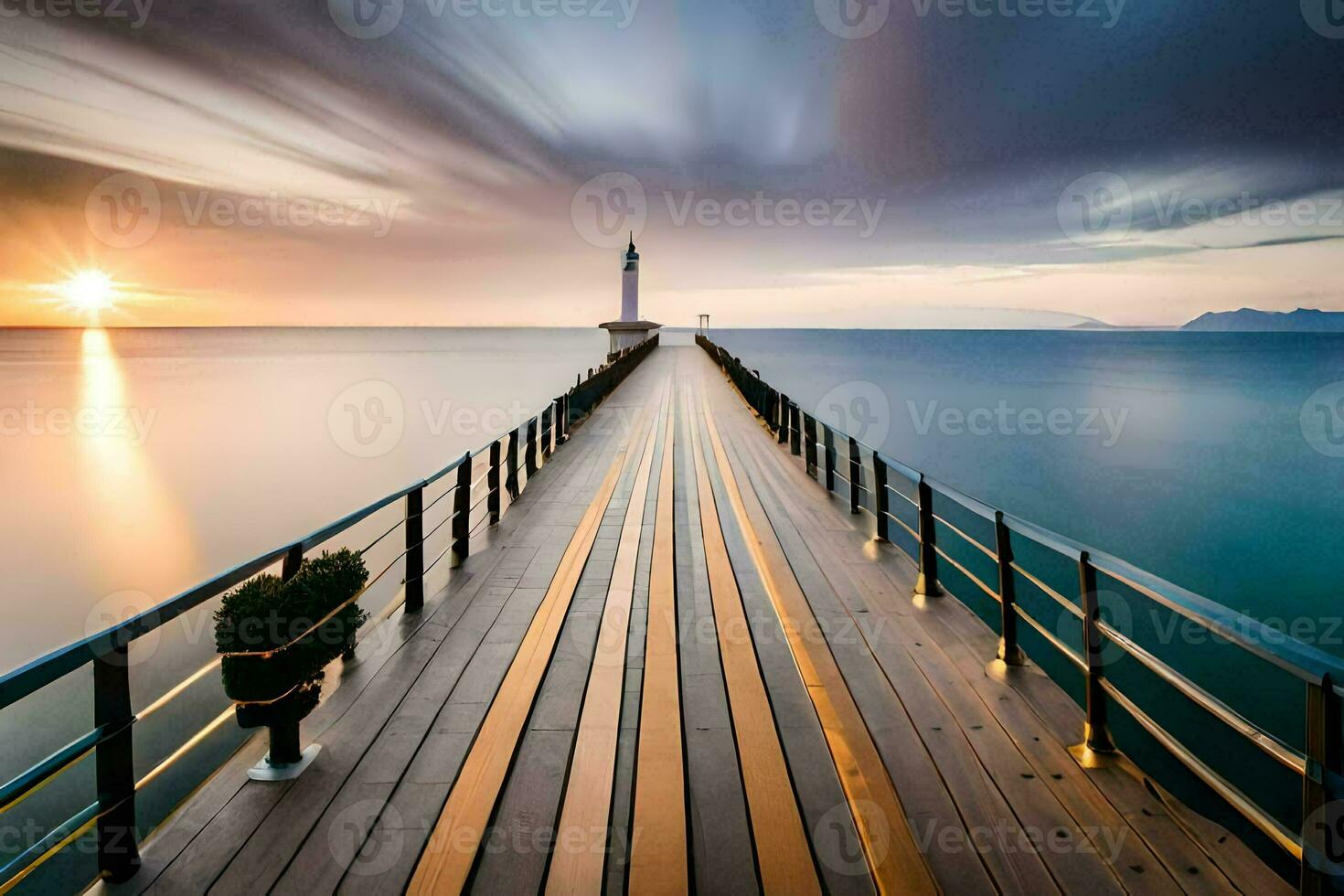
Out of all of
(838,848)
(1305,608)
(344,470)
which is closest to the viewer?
(838,848)

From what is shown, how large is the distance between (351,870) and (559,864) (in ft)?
2.59

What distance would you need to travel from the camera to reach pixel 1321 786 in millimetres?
2049

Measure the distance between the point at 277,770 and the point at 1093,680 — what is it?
3840 mm

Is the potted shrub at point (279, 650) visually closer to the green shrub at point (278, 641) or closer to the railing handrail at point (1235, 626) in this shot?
the green shrub at point (278, 641)

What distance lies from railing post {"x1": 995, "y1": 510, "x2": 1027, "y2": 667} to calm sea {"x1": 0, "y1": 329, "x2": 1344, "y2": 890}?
8.72 meters

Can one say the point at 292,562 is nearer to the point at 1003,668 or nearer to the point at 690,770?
the point at 690,770

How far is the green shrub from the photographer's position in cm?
293

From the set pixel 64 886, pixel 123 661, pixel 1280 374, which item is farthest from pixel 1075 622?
pixel 1280 374

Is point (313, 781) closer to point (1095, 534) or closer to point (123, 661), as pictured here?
point (123, 661)

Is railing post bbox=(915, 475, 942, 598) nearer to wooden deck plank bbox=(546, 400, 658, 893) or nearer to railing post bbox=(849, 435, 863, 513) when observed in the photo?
wooden deck plank bbox=(546, 400, 658, 893)

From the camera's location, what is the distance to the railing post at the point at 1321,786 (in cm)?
204

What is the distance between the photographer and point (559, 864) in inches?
103

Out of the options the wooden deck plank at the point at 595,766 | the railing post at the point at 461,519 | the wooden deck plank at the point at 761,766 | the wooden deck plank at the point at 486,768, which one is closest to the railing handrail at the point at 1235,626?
the wooden deck plank at the point at 761,766

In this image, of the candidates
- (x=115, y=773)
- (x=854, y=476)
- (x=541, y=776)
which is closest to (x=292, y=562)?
(x=115, y=773)
